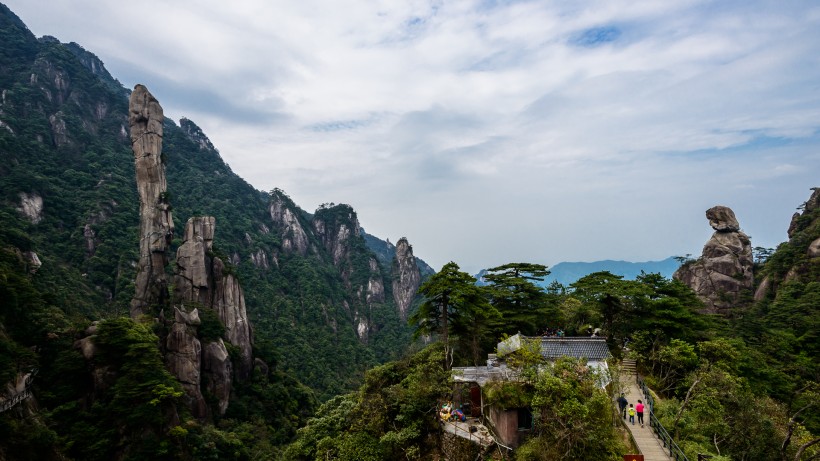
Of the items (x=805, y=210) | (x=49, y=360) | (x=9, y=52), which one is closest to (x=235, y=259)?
(x=49, y=360)

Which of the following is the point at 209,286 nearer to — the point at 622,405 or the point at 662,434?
the point at 622,405

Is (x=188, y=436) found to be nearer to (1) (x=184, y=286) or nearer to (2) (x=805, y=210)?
(1) (x=184, y=286)

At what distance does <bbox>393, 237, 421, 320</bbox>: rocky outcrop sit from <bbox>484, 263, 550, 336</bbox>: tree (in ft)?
386

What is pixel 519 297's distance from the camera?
31.3 metres

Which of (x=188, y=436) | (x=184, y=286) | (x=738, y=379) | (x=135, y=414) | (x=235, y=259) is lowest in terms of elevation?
(x=188, y=436)

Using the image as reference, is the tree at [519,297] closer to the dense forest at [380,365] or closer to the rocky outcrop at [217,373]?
the dense forest at [380,365]

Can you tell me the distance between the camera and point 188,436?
33156 mm

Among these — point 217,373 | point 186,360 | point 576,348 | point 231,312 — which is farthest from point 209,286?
point 576,348

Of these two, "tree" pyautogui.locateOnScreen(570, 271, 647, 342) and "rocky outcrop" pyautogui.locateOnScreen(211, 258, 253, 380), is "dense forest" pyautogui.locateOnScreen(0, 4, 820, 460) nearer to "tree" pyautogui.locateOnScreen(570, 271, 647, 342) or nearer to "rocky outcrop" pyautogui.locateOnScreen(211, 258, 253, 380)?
"tree" pyautogui.locateOnScreen(570, 271, 647, 342)

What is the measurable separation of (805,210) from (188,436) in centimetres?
8664

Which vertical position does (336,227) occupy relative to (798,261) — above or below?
above

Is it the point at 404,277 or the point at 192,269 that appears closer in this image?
the point at 192,269

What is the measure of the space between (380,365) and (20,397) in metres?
24.2

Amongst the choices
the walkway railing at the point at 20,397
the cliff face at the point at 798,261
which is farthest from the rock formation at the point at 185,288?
the cliff face at the point at 798,261
